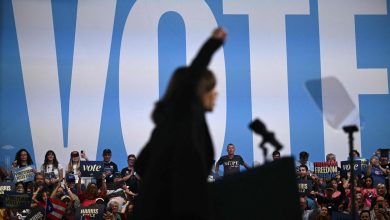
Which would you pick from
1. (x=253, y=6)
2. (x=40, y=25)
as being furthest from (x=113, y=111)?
(x=253, y=6)

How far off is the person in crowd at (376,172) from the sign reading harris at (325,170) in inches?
23.5

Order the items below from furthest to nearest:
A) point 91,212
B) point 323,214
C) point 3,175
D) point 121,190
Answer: point 3,175
point 121,190
point 323,214
point 91,212

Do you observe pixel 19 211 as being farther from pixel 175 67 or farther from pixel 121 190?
pixel 175 67

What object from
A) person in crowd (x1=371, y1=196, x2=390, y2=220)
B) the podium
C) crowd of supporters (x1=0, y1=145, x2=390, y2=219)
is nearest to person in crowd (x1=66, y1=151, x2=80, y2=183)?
crowd of supporters (x1=0, y1=145, x2=390, y2=219)

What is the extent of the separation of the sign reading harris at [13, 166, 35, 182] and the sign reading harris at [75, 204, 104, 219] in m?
1.60

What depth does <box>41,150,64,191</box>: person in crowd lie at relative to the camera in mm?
10719

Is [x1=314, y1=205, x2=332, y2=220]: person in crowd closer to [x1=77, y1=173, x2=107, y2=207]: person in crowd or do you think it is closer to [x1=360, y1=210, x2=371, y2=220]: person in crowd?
[x1=360, y1=210, x2=371, y2=220]: person in crowd

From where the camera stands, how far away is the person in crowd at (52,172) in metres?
10.7

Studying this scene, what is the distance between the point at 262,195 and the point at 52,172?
841cm

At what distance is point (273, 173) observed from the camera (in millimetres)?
2898

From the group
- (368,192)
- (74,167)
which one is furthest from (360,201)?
(74,167)

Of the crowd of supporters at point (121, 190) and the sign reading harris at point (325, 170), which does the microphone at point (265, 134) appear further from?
the sign reading harris at point (325, 170)

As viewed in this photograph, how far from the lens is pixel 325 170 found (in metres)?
11.2

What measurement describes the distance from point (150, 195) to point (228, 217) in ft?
1.50
